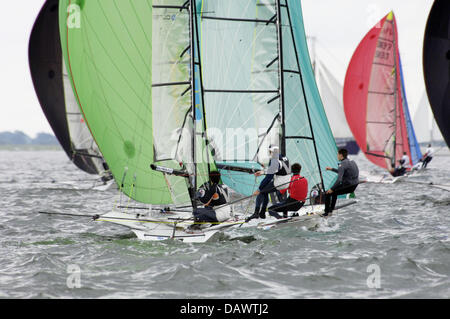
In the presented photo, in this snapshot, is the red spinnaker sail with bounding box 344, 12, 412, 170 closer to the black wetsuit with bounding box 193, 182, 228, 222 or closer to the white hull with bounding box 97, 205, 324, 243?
the white hull with bounding box 97, 205, 324, 243

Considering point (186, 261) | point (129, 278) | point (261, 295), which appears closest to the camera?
point (261, 295)

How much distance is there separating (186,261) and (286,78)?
23.3 feet

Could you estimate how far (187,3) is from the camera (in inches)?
476

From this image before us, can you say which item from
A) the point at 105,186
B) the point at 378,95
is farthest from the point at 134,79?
the point at 378,95

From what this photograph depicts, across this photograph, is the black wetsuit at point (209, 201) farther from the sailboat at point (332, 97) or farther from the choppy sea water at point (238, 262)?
the sailboat at point (332, 97)

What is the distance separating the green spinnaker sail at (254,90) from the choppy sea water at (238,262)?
2.40 m

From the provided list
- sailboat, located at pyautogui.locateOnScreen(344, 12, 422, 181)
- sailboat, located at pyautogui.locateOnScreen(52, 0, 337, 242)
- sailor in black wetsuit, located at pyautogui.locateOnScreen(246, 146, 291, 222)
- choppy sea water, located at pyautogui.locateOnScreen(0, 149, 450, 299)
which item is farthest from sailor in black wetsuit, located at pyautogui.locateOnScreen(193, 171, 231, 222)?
sailboat, located at pyautogui.locateOnScreen(344, 12, 422, 181)

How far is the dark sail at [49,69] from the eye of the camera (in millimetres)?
26250

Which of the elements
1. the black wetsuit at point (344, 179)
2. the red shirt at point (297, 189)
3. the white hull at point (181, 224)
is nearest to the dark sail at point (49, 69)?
the white hull at point (181, 224)

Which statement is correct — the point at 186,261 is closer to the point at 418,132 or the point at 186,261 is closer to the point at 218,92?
the point at 218,92

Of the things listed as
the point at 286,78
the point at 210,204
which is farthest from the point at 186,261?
the point at 286,78

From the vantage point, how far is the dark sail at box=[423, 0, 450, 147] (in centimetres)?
1395

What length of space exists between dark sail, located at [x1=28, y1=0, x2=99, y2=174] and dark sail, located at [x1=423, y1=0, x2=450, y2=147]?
17.2 meters
